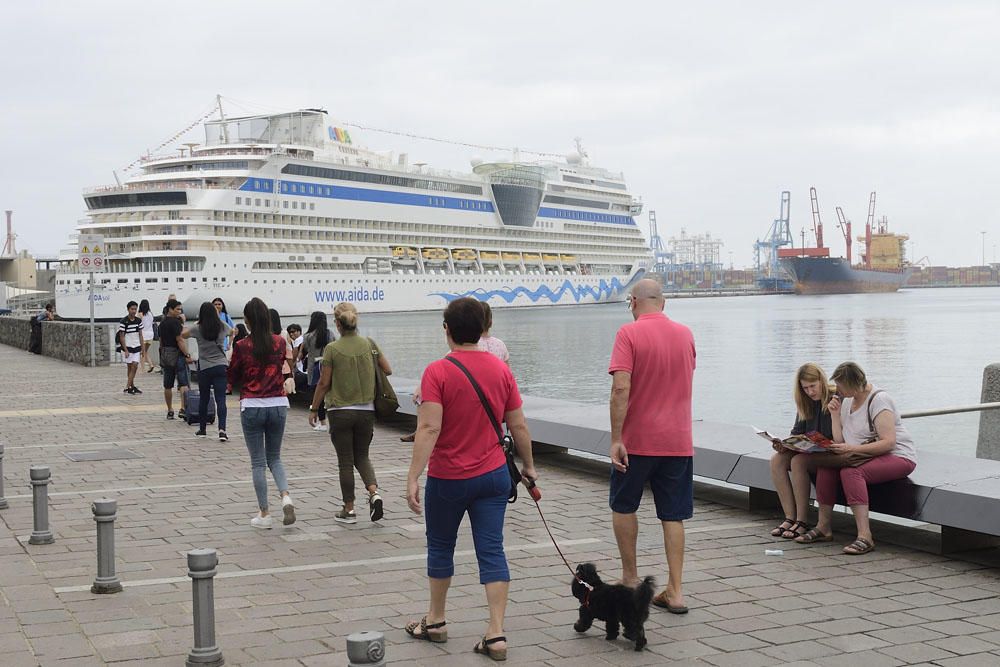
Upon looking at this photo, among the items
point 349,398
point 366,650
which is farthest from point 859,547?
point 366,650

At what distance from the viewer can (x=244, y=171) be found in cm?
7275

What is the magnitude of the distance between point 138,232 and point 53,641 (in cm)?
6665

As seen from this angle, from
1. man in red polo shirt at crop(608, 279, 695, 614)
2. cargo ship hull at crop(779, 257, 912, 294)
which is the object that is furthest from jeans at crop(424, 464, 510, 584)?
cargo ship hull at crop(779, 257, 912, 294)

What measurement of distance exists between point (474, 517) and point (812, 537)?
111 inches

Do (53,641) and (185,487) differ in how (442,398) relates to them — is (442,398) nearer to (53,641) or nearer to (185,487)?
(53,641)

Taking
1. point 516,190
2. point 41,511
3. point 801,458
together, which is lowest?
point 41,511

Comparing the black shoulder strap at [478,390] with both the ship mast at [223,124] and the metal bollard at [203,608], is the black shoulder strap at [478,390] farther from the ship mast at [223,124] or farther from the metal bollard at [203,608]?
the ship mast at [223,124]

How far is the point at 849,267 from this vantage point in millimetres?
143875

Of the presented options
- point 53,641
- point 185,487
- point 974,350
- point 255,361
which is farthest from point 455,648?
point 974,350

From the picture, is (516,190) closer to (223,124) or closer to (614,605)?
(223,124)

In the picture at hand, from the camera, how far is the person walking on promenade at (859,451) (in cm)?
662

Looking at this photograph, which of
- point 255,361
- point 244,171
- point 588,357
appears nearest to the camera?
point 255,361

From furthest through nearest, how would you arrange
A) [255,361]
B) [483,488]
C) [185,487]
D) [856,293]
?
[856,293] → [185,487] → [255,361] → [483,488]

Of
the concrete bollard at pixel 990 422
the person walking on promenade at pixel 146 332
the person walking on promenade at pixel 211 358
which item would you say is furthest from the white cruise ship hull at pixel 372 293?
the concrete bollard at pixel 990 422
